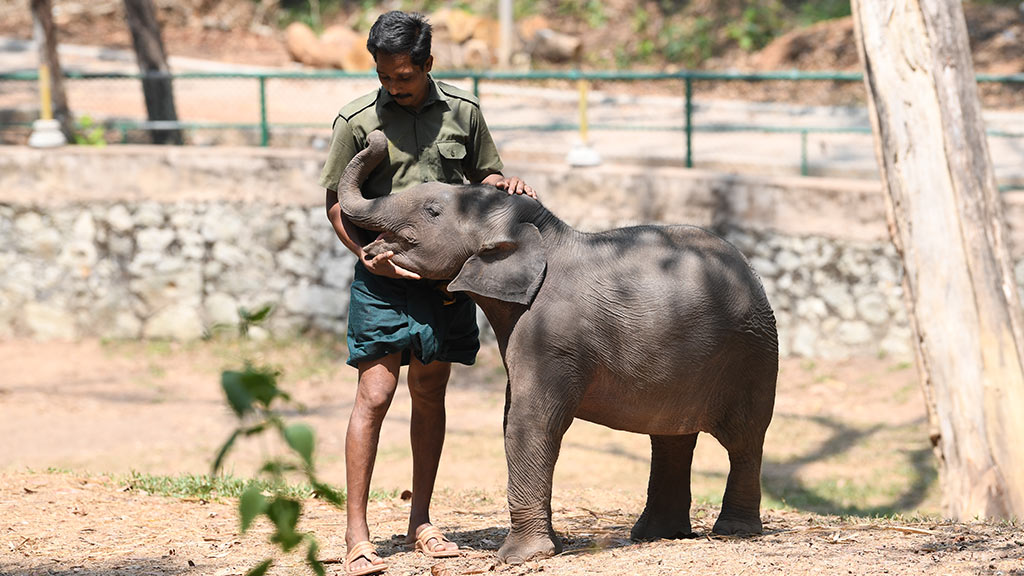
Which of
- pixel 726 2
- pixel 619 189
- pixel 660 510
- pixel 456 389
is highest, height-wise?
pixel 726 2

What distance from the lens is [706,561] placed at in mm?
4316

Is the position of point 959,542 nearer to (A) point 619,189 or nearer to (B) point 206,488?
(B) point 206,488

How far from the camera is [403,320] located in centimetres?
458

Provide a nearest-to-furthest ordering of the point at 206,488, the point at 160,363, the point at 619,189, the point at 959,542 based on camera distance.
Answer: the point at 959,542 < the point at 206,488 < the point at 619,189 < the point at 160,363

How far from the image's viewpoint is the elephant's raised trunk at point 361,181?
4449mm

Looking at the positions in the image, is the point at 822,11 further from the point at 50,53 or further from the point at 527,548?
the point at 527,548

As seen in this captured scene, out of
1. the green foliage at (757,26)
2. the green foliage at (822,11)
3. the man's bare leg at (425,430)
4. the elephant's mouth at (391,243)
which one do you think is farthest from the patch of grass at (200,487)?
the green foliage at (822,11)

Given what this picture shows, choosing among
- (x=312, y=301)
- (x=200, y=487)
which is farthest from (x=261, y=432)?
(x=312, y=301)

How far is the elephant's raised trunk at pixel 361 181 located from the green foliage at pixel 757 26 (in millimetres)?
17280

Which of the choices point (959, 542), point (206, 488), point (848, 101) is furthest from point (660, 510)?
point (848, 101)

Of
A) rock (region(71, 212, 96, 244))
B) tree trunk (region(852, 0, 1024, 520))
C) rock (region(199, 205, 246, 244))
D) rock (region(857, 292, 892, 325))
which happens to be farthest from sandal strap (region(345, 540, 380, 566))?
rock (region(71, 212, 96, 244))

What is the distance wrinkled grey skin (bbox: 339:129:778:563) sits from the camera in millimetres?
A: 4441

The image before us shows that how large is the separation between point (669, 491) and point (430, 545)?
990 mm

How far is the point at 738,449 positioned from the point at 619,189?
6.07 metres
